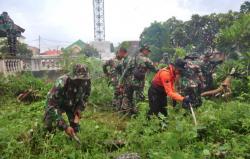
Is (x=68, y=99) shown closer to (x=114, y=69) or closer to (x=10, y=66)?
(x=114, y=69)

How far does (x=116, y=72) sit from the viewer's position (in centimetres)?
1002

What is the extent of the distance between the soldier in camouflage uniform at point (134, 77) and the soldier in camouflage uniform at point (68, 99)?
9.02 feet

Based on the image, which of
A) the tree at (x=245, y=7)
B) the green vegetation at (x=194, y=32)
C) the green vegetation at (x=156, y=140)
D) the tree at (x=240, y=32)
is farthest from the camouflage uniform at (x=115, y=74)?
the tree at (x=245, y=7)

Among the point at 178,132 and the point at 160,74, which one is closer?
the point at 178,132

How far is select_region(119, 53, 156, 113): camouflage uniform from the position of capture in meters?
8.66

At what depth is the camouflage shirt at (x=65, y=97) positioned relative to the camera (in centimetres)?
547

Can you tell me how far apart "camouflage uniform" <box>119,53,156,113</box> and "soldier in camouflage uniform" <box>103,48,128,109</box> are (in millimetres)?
441

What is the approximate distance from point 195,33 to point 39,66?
84.7 ft

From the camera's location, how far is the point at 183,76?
21.0 ft

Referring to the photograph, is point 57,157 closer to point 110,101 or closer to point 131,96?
point 131,96

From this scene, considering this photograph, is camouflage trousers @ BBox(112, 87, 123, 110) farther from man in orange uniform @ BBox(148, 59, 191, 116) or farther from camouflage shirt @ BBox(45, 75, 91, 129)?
camouflage shirt @ BBox(45, 75, 91, 129)

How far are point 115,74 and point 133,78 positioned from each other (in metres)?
1.37

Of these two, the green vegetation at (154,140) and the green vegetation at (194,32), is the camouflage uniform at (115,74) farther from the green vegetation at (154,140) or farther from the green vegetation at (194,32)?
the green vegetation at (194,32)

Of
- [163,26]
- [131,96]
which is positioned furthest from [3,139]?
[163,26]
